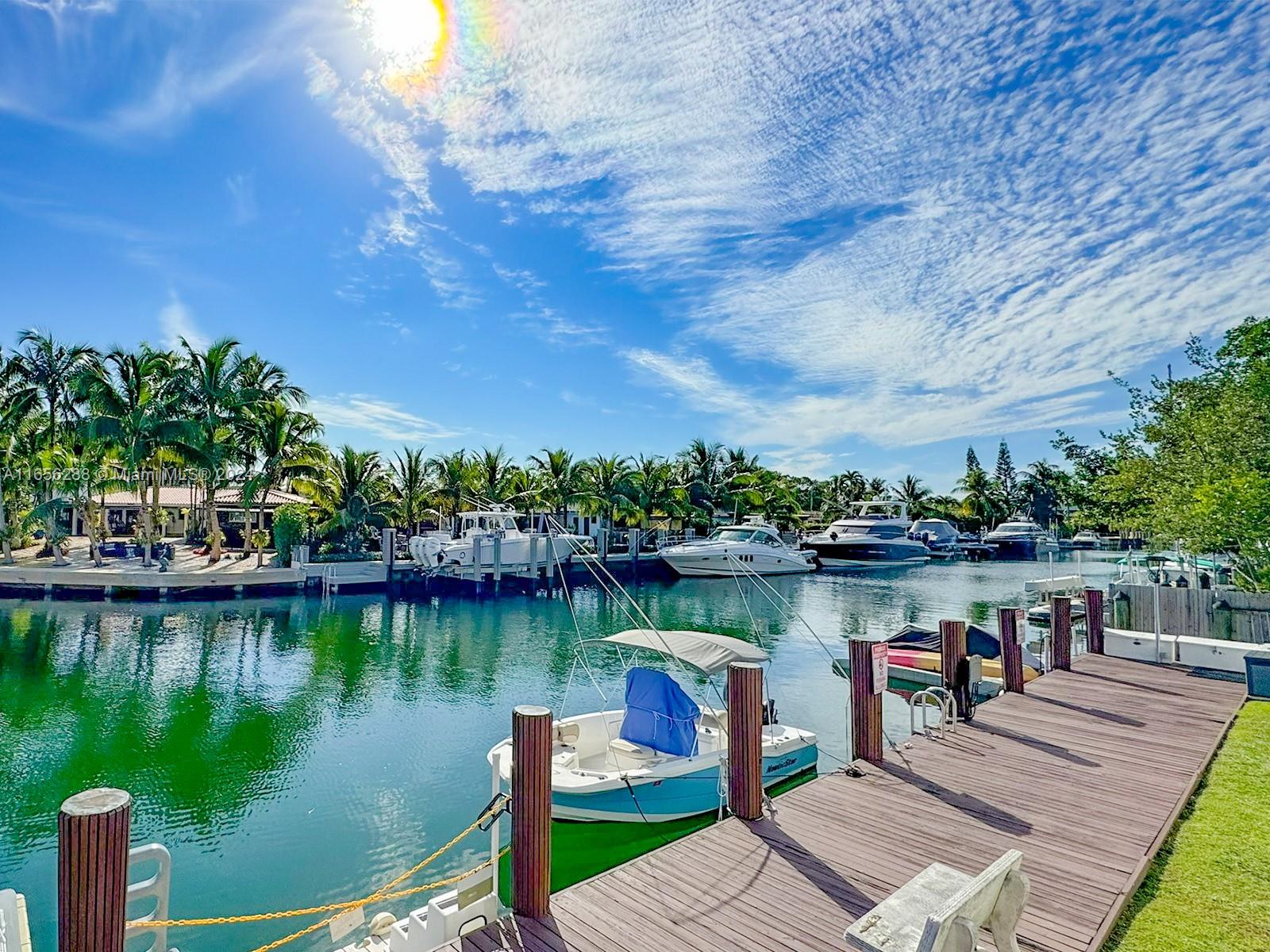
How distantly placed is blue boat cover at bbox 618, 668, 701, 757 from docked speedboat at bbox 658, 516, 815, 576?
103ft

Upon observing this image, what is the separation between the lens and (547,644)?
890 inches

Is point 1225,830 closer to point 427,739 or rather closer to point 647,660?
point 427,739

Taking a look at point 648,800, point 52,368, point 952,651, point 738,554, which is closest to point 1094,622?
point 952,651

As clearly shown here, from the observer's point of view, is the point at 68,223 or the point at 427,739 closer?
the point at 427,739

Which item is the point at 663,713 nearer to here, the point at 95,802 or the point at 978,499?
the point at 95,802

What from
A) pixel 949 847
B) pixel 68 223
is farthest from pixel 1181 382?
pixel 68 223

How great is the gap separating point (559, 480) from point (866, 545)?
984 inches

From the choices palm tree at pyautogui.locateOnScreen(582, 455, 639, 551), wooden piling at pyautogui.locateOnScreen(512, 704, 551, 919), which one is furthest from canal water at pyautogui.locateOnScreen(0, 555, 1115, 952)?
palm tree at pyautogui.locateOnScreen(582, 455, 639, 551)

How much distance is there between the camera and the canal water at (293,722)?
870cm

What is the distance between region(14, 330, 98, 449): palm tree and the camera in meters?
37.3

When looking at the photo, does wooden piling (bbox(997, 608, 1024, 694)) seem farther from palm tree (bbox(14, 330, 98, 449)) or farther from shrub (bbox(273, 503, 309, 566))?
palm tree (bbox(14, 330, 98, 449))

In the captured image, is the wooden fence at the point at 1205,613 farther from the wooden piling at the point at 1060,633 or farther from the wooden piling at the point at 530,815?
the wooden piling at the point at 530,815

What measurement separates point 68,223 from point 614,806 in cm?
2248

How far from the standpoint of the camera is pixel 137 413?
33.5 metres
